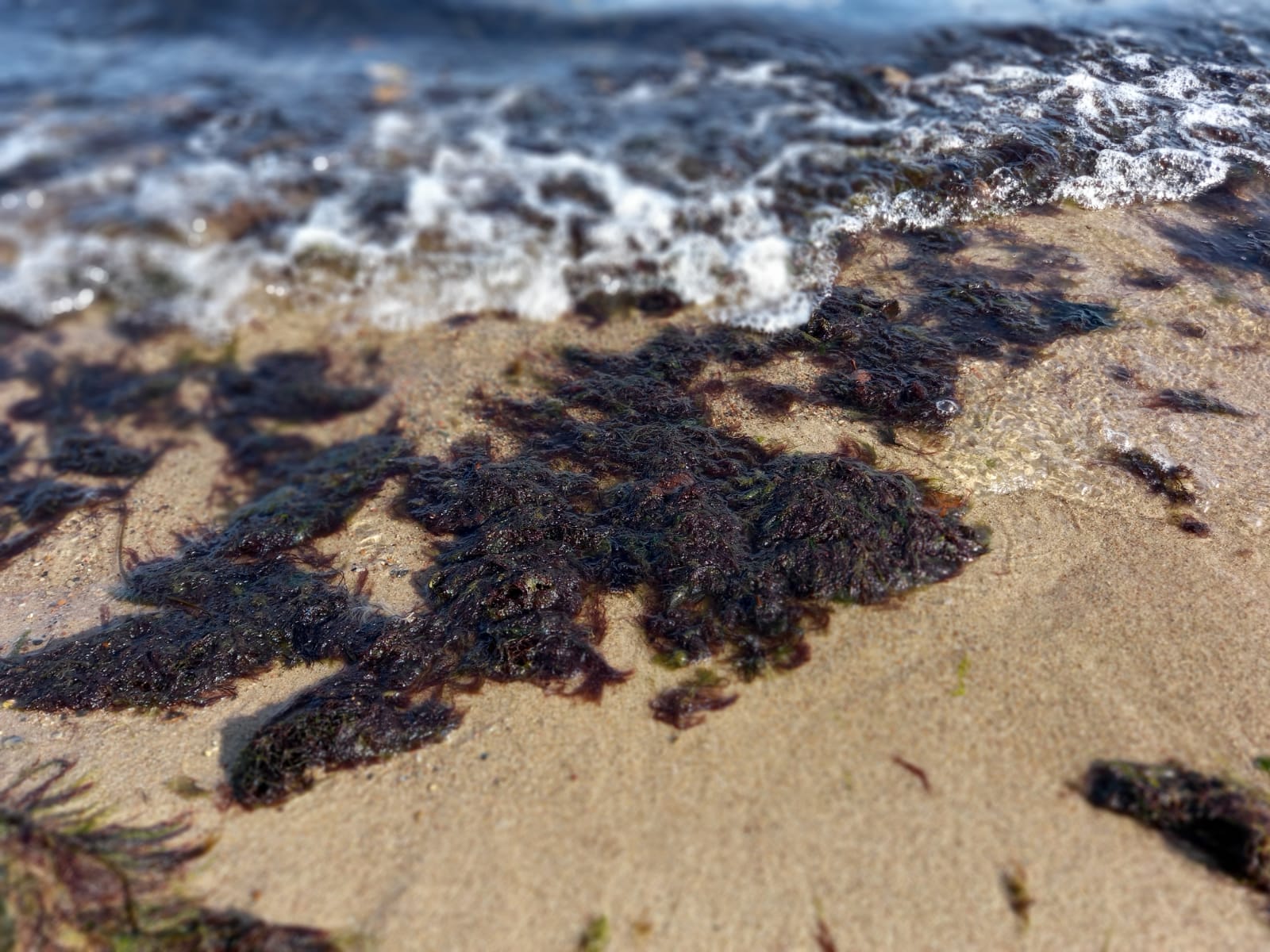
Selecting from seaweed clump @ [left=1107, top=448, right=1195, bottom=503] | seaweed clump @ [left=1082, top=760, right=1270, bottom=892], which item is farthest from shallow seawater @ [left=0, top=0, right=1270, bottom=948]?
seaweed clump @ [left=1082, top=760, right=1270, bottom=892]

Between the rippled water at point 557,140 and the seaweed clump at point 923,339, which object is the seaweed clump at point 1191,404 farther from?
the rippled water at point 557,140

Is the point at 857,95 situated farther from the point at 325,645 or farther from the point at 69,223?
the point at 69,223

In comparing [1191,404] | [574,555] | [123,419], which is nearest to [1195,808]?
[1191,404]

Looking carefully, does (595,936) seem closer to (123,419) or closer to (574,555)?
(574,555)

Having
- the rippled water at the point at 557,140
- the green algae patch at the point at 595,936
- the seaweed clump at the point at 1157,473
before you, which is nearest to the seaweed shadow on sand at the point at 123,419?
the rippled water at the point at 557,140

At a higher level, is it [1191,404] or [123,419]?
[1191,404]
